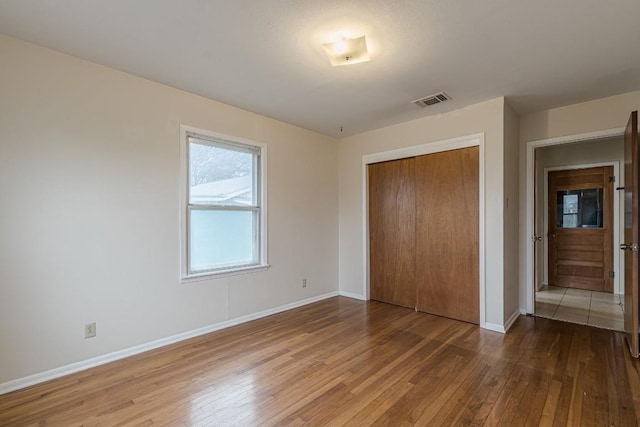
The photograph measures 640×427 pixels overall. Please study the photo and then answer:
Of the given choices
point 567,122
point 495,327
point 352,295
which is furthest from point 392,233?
point 567,122

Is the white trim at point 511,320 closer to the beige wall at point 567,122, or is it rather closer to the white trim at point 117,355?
the beige wall at point 567,122

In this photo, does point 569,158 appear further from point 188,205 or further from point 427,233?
point 188,205

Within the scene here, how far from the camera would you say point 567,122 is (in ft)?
11.7

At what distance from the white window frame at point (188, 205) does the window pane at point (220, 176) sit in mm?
84

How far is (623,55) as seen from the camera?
2426 mm

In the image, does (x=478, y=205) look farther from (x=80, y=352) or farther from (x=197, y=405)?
(x=80, y=352)

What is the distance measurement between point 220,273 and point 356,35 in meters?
2.67

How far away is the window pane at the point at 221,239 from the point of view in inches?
129

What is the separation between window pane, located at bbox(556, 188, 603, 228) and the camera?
5.04 m

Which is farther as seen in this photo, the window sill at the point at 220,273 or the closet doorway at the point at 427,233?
the closet doorway at the point at 427,233

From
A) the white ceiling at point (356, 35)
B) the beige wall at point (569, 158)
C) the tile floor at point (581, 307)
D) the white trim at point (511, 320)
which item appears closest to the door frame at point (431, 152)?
the white trim at point (511, 320)

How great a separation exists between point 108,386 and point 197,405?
792 mm

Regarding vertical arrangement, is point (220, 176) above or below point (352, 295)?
above

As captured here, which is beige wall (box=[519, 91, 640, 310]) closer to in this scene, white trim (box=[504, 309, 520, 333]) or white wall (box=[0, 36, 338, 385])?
white trim (box=[504, 309, 520, 333])
